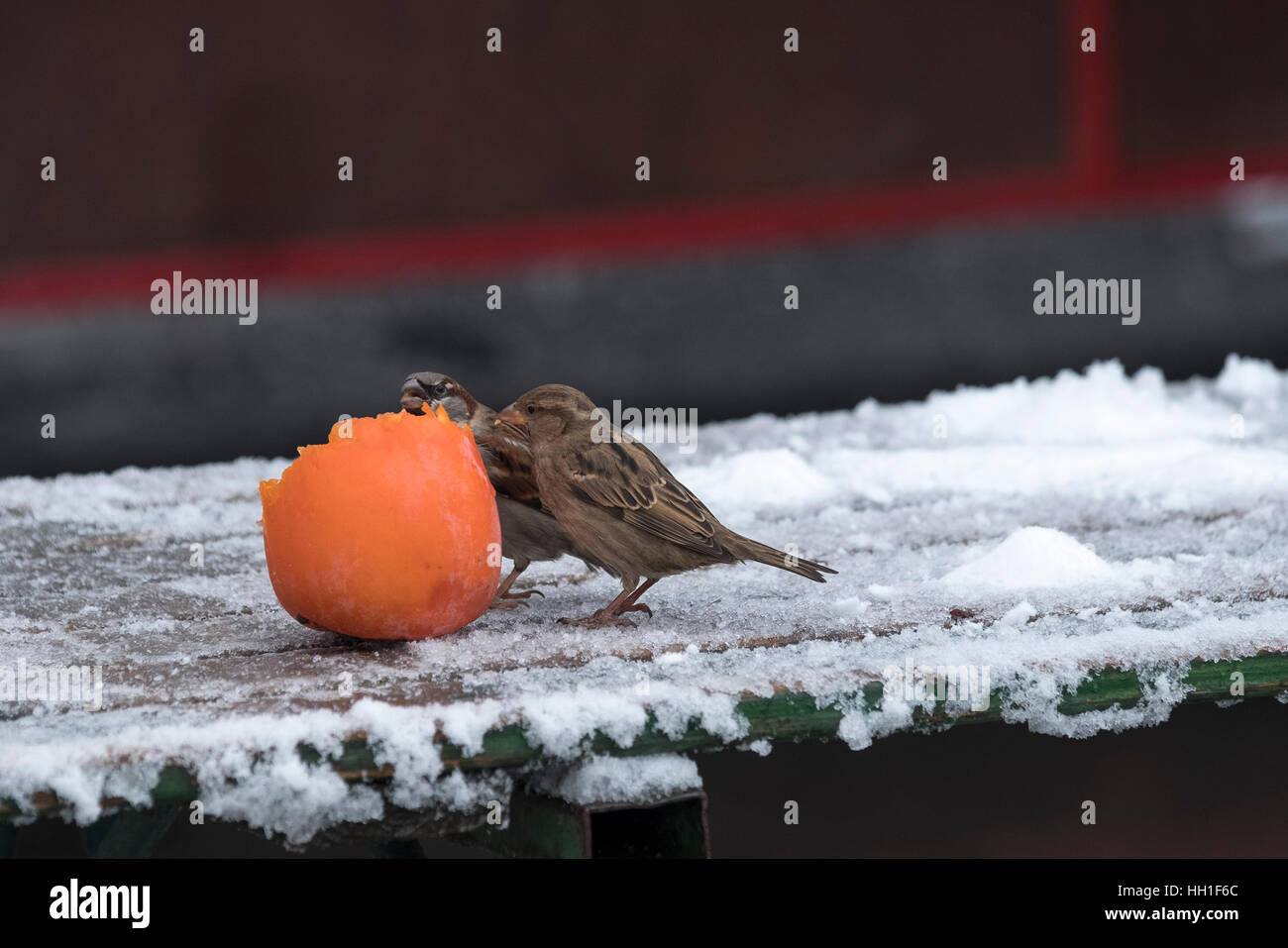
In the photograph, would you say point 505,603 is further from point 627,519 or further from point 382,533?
point 382,533

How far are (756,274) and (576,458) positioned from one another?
399 centimetres

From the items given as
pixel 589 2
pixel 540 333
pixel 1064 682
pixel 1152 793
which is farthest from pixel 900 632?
pixel 589 2

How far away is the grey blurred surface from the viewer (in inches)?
240

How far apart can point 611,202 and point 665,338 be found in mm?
607

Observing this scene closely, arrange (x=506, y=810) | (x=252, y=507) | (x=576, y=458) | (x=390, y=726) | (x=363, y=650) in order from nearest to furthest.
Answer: (x=390, y=726) → (x=506, y=810) → (x=363, y=650) → (x=576, y=458) → (x=252, y=507)

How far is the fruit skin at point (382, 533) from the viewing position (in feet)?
8.06

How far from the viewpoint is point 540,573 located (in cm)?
337

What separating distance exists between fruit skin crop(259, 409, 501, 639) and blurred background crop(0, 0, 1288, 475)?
380 cm

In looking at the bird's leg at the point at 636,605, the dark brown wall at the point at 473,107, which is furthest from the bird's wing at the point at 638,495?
the dark brown wall at the point at 473,107

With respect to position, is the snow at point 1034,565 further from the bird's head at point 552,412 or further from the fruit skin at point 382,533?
the fruit skin at point 382,533

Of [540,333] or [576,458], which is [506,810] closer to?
[576,458]

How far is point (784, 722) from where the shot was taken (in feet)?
7.28

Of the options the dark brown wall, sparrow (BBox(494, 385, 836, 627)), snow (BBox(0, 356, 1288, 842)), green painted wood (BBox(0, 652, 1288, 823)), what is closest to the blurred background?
the dark brown wall
